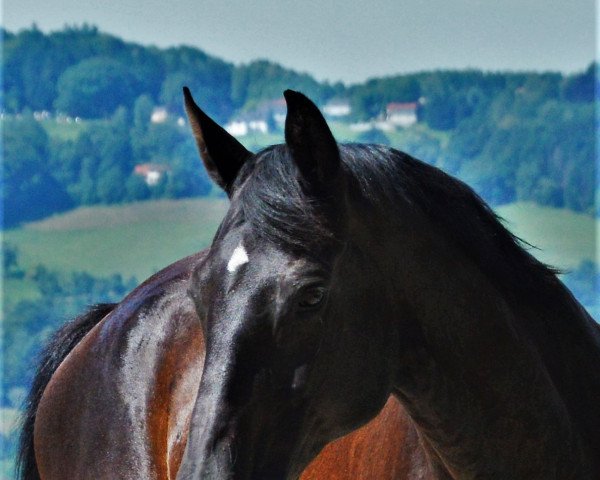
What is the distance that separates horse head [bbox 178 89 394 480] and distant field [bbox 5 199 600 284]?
329 cm

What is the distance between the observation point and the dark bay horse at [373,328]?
4.88 feet

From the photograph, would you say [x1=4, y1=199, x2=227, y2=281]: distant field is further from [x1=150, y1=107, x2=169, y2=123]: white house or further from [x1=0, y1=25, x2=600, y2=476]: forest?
[x1=150, y1=107, x2=169, y2=123]: white house

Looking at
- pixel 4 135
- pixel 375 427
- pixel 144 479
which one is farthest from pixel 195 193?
pixel 375 427

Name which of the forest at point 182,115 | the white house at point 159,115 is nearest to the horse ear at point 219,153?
the forest at point 182,115

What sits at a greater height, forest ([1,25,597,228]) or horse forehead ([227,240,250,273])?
horse forehead ([227,240,250,273])

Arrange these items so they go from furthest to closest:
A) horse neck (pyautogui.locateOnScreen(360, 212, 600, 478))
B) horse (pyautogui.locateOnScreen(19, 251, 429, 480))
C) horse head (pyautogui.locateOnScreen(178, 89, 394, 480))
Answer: horse (pyautogui.locateOnScreen(19, 251, 429, 480)) → horse neck (pyautogui.locateOnScreen(360, 212, 600, 478)) → horse head (pyautogui.locateOnScreen(178, 89, 394, 480))

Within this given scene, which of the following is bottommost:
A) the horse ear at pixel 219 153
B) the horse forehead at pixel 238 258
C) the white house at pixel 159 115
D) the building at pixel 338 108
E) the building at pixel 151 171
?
the building at pixel 151 171

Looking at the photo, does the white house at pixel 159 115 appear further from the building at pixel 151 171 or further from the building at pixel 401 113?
the building at pixel 401 113

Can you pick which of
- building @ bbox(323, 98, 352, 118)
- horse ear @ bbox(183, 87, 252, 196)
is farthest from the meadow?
horse ear @ bbox(183, 87, 252, 196)

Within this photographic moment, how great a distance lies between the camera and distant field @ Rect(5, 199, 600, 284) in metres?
4.92

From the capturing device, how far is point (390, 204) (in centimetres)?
167

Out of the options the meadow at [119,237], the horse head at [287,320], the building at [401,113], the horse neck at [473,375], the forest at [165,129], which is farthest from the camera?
the meadow at [119,237]

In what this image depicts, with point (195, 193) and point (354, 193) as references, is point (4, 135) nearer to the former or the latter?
point (195, 193)

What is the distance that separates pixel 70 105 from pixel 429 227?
364cm
